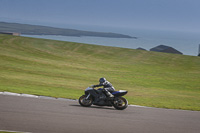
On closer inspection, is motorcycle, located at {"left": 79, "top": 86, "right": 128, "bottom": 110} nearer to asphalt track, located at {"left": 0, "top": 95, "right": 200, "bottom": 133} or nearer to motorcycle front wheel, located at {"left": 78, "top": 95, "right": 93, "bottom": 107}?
motorcycle front wheel, located at {"left": 78, "top": 95, "right": 93, "bottom": 107}

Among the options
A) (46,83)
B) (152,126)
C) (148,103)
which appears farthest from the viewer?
(46,83)

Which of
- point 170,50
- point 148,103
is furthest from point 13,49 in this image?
point 170,50

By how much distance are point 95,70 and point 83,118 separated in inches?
813

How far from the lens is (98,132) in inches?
354

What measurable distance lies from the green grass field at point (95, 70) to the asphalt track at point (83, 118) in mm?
2619

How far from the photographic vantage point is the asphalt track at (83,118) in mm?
9148

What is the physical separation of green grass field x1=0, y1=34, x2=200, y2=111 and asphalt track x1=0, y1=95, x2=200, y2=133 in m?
2.62

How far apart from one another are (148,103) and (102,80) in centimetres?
402

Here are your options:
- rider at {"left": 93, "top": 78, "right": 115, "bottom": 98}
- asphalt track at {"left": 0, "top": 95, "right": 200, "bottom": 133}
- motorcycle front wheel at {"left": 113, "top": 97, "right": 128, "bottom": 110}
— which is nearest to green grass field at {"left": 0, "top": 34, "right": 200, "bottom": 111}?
asphalt track at {"left": 0, "top": 95, "right": 200, "bottom": 133}

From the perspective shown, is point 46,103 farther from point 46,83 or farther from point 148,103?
point 46,83

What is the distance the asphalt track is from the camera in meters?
9.15

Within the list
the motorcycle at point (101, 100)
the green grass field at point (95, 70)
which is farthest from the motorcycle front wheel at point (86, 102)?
the green grass field at point (95, 70)

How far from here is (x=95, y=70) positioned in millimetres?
31188

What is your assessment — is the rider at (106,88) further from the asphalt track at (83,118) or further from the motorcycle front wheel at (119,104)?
the asphalt track at (83,118)
